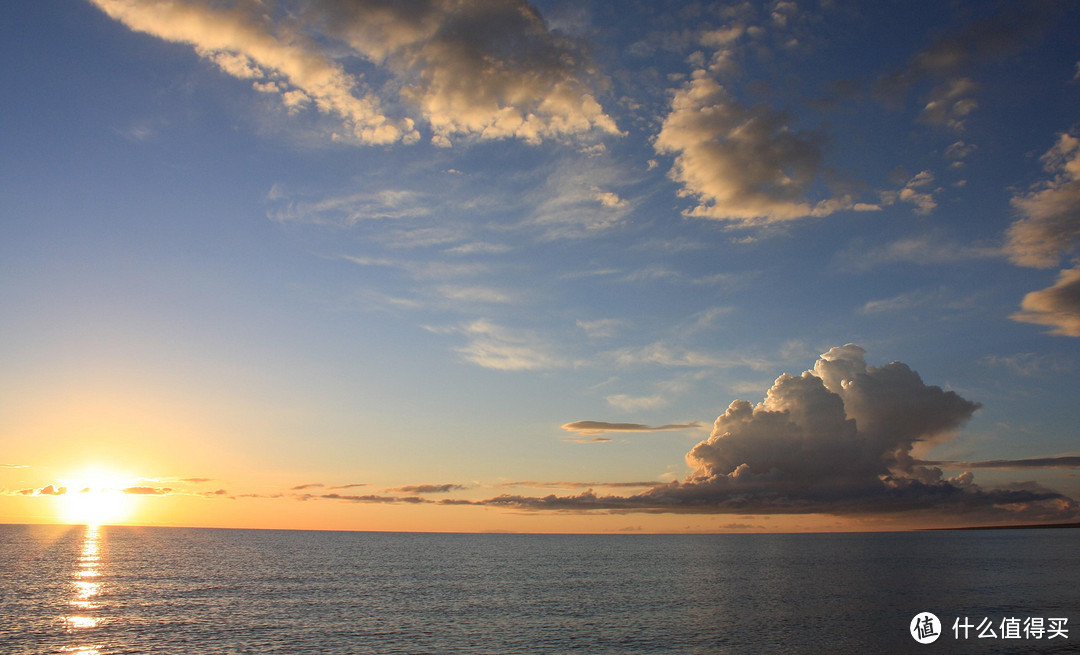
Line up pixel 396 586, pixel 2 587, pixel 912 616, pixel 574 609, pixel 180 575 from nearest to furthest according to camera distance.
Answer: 1. pixel 912 616
2. pixel 574 609
3. pixel 2 587
4. pixel 396 586
5. pixel 180 575

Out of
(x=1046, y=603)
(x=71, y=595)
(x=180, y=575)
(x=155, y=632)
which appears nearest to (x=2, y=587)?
(x=71, y=595)

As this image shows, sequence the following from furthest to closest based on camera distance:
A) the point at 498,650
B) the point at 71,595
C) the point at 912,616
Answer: the point at 71,595, the point at 912,616, the point at 498,650

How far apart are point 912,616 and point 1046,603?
2799 cm

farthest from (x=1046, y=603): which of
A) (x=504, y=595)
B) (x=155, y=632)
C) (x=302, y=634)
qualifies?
(x=155, y=632)

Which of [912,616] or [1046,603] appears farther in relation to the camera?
[1046,603]

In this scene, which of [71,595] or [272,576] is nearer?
[71,595]

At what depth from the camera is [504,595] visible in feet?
365

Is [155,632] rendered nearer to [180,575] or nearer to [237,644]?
[237,644]

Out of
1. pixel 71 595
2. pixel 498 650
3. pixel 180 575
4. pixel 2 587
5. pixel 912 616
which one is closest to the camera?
pixel 498 650

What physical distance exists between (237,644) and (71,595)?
60185 millimetres

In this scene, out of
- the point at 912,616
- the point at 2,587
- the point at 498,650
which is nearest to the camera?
the point at 498,650

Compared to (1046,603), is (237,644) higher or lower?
higher

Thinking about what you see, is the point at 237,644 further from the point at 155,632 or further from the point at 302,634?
the point at 155,632

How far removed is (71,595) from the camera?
4195 inches
